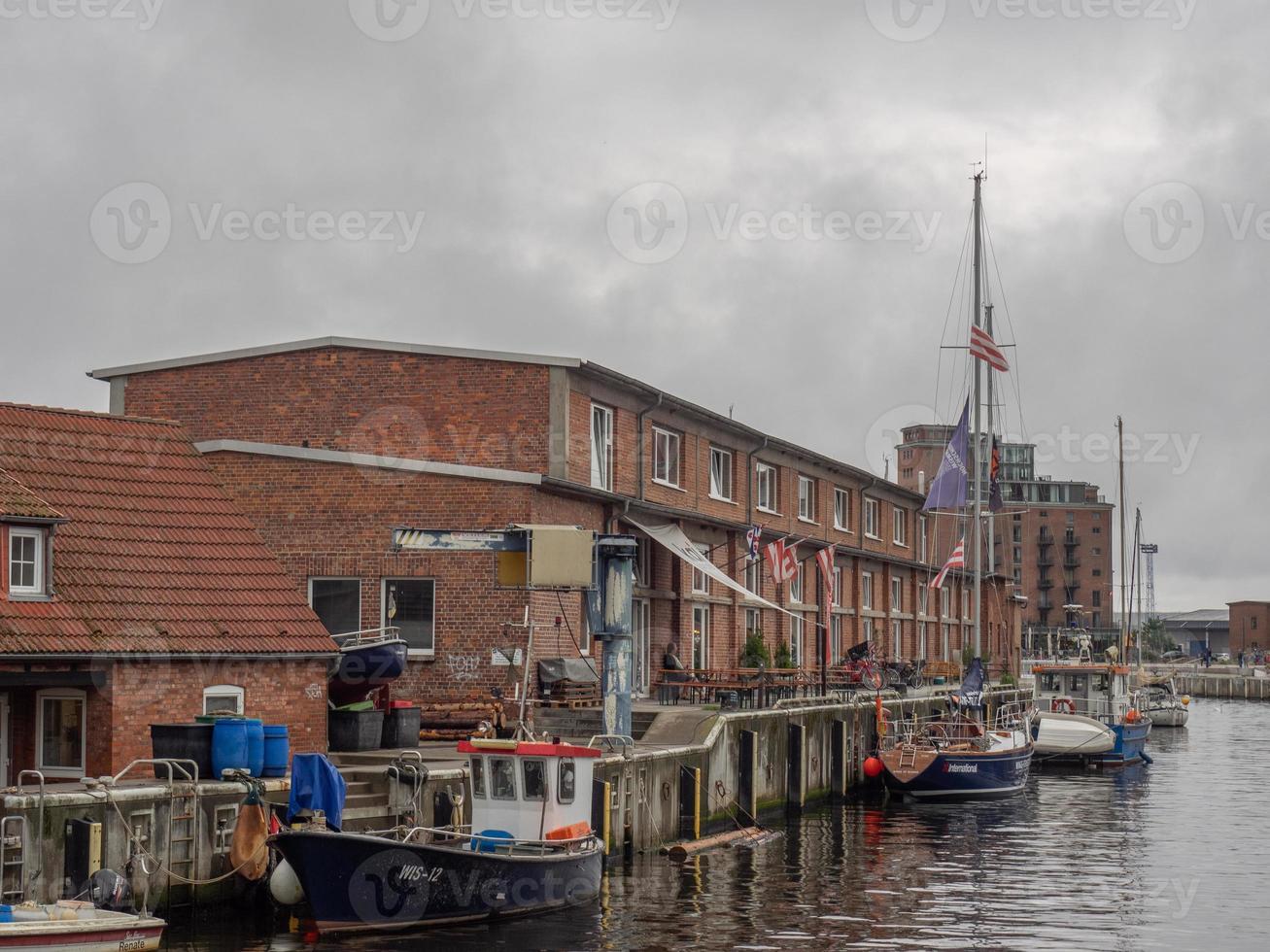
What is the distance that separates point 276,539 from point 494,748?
13.7m

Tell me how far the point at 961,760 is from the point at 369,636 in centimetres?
1529

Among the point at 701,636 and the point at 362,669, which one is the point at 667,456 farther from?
the point at 362,669

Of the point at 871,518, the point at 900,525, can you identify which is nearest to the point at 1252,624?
the point at 900,525

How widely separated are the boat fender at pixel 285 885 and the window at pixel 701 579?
73.6 ft

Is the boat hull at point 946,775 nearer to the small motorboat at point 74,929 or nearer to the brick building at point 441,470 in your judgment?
the brick building at point 441,470

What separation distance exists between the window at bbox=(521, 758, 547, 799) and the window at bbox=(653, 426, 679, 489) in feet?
61.6

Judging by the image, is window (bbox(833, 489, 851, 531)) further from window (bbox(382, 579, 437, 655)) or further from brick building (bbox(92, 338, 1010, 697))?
window (bbox(382, 579, 437, 655))


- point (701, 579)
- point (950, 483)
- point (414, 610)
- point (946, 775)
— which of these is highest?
point (950, 483)

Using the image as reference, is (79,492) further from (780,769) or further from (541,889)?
(780,769)

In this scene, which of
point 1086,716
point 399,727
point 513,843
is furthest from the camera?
point 1086,716

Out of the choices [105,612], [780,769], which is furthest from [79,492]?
[780,769]

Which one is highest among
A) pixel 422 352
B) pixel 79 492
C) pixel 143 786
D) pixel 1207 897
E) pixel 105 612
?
pixel 422 352

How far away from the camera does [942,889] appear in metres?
25.8

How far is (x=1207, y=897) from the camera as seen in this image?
83.1 feet
